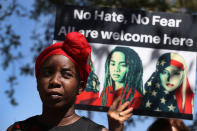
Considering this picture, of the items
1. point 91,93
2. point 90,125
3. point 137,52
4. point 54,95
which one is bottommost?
point 90,125

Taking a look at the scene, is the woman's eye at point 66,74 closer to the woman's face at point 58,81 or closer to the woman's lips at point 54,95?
the woman's face at point 58,81

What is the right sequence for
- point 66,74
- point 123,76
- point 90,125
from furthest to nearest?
point 123,76 < point 90,125 < point 66,74

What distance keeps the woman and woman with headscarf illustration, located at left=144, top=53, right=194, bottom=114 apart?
127 cm

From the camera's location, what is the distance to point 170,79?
386 centimetres

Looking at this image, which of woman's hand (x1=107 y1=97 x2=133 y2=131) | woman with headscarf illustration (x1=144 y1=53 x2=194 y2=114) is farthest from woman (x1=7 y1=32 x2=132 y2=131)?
woman with headscarf illustration (x1=144 y1=53 x2=194 y2=114)

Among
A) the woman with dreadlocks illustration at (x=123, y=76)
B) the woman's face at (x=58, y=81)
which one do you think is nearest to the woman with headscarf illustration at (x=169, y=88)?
the woman with dreadlocks illustration at (x=123, y=76)

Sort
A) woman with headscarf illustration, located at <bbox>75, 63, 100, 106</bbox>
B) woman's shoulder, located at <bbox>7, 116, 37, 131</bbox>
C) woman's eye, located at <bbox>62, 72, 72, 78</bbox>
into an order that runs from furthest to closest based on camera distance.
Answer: woman with headscarf illustration, located at <bbox>75, 63, 100, 106</bbox>
woman's shoulder, located at <bbox>7, 116, 37, 131</bbox>
woman's eye, located at <bbox>62, 72, 72, 78</bbox>

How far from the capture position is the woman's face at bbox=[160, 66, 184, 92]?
3854 mm

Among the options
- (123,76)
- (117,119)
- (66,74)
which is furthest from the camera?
(123,76)

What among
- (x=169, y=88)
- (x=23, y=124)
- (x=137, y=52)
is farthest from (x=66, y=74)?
(x=169, y=88)

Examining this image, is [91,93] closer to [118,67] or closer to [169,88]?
[118,67]

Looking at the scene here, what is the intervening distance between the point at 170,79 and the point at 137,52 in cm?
53

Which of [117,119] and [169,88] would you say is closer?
[117,119]

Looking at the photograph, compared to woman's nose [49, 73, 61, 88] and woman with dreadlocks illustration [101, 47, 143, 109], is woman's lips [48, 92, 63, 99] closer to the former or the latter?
woman's nose [49, 73, 61, 88]
